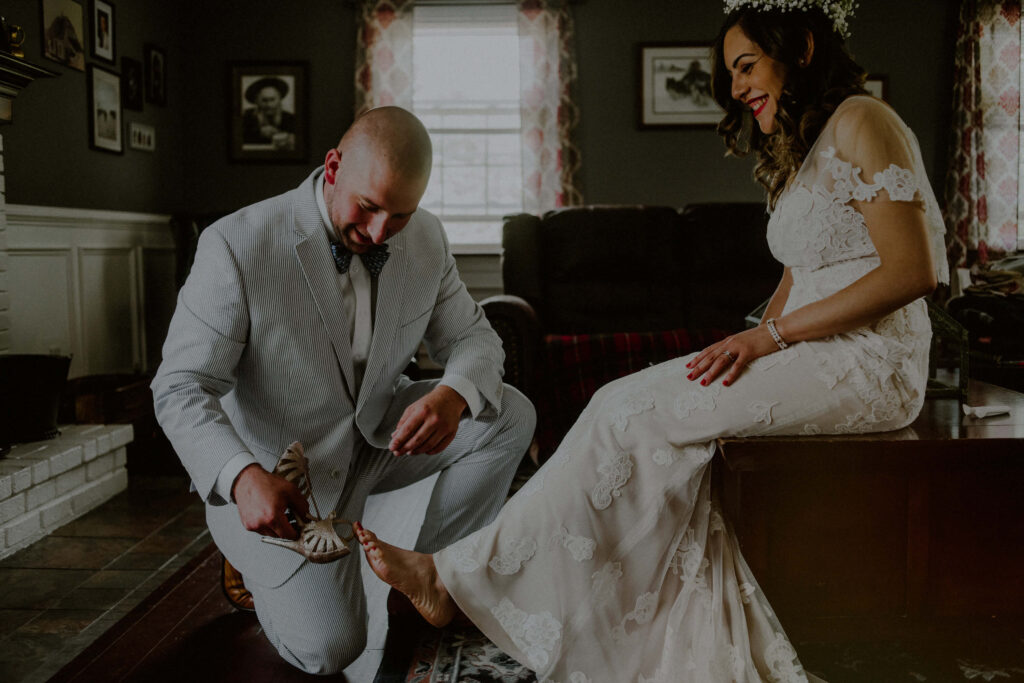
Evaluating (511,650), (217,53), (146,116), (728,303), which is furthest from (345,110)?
(511,650)

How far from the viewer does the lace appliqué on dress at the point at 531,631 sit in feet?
5.14

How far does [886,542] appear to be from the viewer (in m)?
1.77

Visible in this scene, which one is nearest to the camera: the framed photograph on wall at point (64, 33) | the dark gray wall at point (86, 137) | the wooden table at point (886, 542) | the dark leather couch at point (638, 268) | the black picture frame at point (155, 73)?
the wooden table at point (886, 542)

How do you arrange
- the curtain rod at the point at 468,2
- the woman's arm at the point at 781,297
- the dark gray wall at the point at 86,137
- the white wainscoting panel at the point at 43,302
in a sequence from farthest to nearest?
the curtain rod at the point at 468,2 → the dark gray wall at the point at 86,137 → the white wainscoting panel at the point at 43,302 → the woman's arm at the point at 781,297

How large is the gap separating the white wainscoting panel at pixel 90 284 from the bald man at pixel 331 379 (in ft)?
8.07

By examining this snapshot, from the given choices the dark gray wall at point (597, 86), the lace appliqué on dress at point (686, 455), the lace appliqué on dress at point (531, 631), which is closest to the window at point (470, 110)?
the dark gray wall at point (597, 86)

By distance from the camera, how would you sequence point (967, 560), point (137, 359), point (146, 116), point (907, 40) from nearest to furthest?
point (967, 560) → point (137, 359) → point (146, 116) → point (907, 40)

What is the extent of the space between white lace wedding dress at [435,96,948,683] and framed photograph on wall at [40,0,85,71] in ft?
11.7

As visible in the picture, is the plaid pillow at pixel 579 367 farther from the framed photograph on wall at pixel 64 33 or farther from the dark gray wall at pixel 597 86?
the framed photograph on wall at pixel 64 33

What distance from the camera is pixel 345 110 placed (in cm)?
584

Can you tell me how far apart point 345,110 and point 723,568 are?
194 inches

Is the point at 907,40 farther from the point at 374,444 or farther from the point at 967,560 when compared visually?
the point at 374,444

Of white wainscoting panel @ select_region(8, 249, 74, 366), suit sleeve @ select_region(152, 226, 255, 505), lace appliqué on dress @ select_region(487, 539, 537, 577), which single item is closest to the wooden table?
lace appliqué on dress @ select_region(487, 539, 537, 577)

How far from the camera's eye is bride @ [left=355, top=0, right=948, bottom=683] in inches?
62.1
